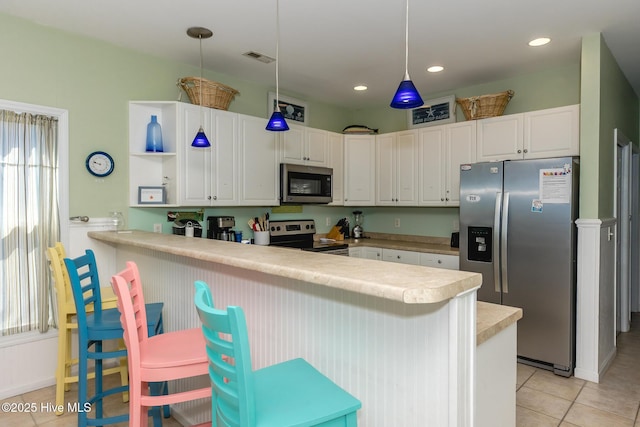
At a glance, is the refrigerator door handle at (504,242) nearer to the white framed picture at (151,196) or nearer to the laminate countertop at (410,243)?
the laminate countertop at (410,243)

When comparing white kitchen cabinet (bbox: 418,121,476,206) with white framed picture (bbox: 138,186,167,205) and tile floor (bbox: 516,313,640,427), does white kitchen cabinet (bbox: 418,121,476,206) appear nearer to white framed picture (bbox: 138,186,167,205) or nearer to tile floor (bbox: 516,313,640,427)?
tile floor (bbox: 516,313,640,427)

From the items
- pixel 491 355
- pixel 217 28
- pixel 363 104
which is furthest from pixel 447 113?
pixel 491 355

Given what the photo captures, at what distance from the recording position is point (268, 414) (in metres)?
1.12

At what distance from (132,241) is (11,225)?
1094mm

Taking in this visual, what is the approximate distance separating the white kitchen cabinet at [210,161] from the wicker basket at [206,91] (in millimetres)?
73

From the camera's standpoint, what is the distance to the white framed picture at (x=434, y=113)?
14.5 feet

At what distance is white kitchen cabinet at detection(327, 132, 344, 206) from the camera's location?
466 centimetres

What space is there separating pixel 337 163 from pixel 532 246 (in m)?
2.37

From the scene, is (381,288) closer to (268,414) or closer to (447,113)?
(268,414)

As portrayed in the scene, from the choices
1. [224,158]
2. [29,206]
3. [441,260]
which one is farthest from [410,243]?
[29,206]

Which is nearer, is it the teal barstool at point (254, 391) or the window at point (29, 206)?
the teal barstool at point (254, 391)

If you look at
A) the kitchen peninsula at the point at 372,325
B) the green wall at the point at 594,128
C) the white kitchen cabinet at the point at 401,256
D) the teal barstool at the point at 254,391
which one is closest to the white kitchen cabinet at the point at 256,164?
the white kitchen cabinet at the point at 401,256

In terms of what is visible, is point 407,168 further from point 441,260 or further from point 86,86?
point 86,86

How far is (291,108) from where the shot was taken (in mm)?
4578
